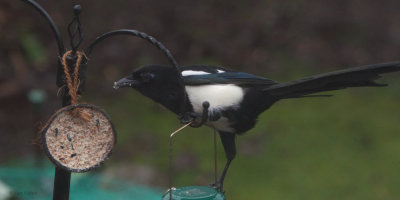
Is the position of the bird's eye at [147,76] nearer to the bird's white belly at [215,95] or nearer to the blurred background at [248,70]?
the bird's white belly at [215,95]

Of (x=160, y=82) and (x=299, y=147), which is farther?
(x=299, y=147)

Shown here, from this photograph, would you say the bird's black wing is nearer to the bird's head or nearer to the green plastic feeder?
the bird's head

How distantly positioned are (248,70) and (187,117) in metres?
3.64

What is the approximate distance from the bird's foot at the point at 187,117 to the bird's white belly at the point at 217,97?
0.02 meters

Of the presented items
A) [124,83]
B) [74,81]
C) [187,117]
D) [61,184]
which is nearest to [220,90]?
[187,117]

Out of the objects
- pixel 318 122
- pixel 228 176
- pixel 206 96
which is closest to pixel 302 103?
pixel 318 122

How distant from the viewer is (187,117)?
5.18ft

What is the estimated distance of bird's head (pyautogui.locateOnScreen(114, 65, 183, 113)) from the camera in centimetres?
158

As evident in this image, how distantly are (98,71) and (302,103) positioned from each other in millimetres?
1801

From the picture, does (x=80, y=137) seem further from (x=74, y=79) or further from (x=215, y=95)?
(x=215, y=95)

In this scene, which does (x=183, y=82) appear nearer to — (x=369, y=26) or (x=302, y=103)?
(x=302, y=103)

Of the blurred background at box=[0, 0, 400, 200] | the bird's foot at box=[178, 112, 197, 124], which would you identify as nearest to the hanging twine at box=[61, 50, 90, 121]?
the bird's foot at box=[178, 112, 197, 124]

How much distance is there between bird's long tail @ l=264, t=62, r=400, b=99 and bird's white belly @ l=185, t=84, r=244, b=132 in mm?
131

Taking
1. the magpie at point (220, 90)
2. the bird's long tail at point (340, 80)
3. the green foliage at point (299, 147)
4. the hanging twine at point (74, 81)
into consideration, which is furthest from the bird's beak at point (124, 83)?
the green foliage at point (299, 147)
